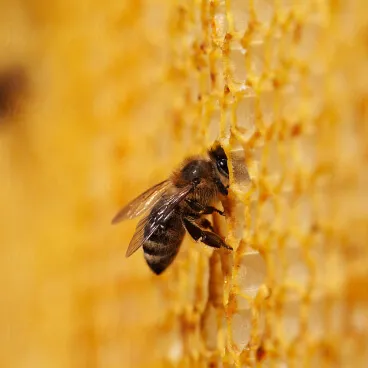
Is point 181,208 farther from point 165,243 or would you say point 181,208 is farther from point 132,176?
point 132,176

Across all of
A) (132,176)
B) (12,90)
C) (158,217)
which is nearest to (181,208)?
(158,217)

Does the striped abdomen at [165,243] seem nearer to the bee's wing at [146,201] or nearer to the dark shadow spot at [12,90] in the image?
the bee's wing at [146,201]

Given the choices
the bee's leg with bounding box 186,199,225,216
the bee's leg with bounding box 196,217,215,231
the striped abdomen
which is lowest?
the striped abdomen

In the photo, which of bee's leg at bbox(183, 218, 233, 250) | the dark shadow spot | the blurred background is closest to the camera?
bee's leg at bbox(183, 218, 233, 250)

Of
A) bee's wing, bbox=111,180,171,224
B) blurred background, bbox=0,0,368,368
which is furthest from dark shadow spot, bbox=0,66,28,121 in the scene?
bee's wing, bbox=111,180,171,224

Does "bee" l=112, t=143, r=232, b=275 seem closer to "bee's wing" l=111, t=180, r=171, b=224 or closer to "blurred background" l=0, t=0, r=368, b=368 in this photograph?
"bee's wing" l=111, t=180, r=171, b=224

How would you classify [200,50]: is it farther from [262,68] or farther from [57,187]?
[57,187]

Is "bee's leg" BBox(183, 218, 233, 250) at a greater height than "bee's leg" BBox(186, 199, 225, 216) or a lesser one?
lesser
